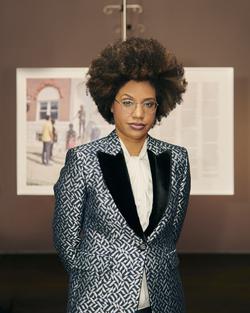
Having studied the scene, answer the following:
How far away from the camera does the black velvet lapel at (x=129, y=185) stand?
6.17 feet

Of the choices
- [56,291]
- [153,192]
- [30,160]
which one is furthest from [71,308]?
[30,160]

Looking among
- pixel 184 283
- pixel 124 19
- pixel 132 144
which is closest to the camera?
pixel 132 144

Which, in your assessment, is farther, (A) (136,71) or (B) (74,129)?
(B) (74,129)

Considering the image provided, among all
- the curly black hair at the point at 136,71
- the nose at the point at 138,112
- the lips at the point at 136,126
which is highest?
the curly black hair at the point at 136,71

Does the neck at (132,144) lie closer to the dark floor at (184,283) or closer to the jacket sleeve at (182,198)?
the jacket sleeve at (182,198)

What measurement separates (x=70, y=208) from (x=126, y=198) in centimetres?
18

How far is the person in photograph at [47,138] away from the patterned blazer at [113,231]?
3336 mm

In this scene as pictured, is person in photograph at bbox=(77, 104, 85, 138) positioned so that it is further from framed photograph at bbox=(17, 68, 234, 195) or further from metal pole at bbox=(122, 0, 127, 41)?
metal pole at bbox=(122, 0, 127, 41)

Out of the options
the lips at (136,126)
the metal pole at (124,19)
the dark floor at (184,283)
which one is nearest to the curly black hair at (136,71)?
the lips at (136,126)

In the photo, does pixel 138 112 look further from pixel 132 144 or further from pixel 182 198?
pixel 182 198

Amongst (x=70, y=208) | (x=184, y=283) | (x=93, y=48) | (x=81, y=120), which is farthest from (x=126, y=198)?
(x=93, y=48)

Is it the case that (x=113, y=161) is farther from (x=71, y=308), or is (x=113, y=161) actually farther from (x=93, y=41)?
(x=93, y=41)

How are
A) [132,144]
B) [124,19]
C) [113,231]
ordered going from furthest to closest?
[124,19]
[132,144]
[113,231]

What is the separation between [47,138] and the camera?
533 cm
